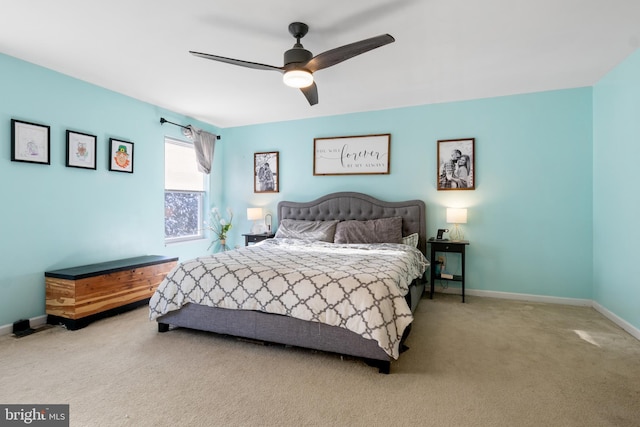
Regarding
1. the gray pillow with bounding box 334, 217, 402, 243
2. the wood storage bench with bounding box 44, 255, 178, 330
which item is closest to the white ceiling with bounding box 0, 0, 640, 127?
the gray pillow with bounding box 334, 217, 402, 243

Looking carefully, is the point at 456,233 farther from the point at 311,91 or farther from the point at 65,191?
the point at 65,191

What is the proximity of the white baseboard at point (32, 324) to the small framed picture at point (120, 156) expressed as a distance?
172 cm

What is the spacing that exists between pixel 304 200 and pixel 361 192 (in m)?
0.95

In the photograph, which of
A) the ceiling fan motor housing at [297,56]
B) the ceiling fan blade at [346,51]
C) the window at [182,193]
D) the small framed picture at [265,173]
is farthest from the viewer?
the small framed picture at [265,173]

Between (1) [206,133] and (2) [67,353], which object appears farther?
(1) [206,133]

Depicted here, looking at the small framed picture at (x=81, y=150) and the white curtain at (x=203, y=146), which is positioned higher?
the white curtain at (x=203, y=146)

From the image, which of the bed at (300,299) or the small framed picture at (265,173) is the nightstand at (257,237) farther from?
the bed at (300,299)

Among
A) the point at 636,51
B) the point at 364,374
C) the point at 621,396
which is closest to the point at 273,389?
the point at 364,374

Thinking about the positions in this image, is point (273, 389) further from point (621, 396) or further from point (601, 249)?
point (601, 249)

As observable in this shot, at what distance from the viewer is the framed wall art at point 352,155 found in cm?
471

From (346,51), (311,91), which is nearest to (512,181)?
(311,91)

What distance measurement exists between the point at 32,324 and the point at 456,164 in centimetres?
504

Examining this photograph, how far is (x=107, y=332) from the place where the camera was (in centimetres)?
299

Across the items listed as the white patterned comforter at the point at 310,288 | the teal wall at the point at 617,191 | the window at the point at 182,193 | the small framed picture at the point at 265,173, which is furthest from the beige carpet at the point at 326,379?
the small framed picture at the point at 265,173
